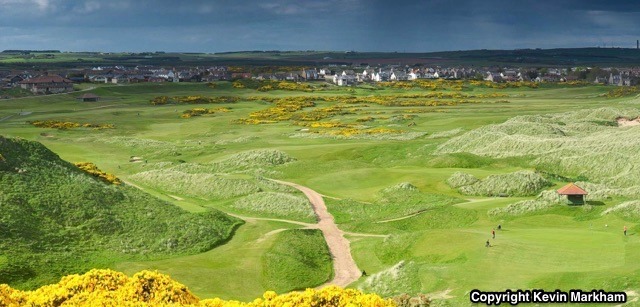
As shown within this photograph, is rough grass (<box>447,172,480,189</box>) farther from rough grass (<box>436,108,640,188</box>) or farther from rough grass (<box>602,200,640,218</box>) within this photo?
rough grass (<box>602,200,640,218</box>)

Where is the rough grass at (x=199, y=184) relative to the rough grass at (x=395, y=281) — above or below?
below

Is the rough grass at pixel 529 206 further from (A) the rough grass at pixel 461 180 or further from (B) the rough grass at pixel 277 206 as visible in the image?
(B) the rough grass at pixel 277 206

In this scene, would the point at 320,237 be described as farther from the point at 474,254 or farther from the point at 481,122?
the point at 481,122

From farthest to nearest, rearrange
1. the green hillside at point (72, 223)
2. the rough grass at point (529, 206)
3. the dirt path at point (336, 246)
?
the rough grass at point (529, 206)
the dirt path at point (336, 246)
the green hillside at point (72, 223)

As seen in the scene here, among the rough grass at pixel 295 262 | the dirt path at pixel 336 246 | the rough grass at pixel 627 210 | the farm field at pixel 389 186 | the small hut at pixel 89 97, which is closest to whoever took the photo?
the farm field at pixel 389 186

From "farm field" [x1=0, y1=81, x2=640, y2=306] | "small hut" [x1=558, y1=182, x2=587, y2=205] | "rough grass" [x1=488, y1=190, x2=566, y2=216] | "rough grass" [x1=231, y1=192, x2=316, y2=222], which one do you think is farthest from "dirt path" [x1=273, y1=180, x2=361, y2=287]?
"small hut" [x1=558, y1=182, x2=587, y2=205]

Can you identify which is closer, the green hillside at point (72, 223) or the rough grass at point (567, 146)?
the green hillside at point (72, 223)

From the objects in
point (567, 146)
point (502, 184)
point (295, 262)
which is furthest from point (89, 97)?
point (295, 262)

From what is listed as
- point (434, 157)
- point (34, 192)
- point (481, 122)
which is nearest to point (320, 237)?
point (34, 192)

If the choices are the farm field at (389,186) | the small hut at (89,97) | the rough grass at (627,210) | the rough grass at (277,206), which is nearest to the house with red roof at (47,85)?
the small hut at (89,97)
